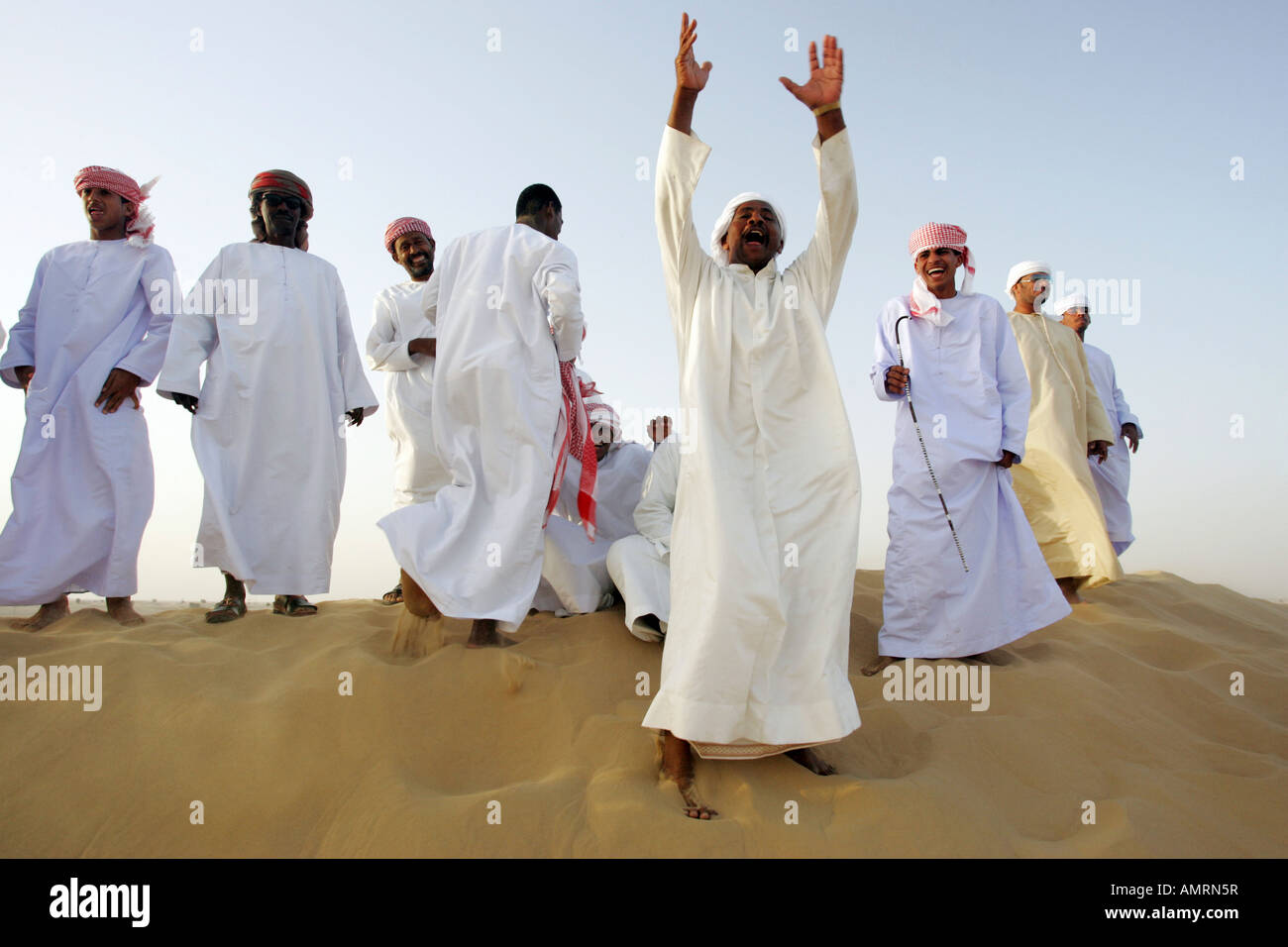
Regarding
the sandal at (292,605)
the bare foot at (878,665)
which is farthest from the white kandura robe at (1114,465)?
the sandal at (292,605)

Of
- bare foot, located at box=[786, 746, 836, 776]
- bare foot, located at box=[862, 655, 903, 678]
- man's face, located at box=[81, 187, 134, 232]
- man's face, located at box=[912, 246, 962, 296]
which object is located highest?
man's face, located at box=[81, 187, 134, 232]

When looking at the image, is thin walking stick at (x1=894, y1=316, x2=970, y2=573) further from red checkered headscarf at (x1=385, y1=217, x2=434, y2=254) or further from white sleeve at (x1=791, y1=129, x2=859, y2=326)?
red checkered headscarf at (x1=385, y1=217, x2=434, y2=254)

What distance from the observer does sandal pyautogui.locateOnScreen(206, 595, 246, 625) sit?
3865 mm

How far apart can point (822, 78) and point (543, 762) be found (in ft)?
8.02

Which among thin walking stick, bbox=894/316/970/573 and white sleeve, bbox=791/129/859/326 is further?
thin walking stick, bbox=894/316/970/573

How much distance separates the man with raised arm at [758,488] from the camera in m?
2.43

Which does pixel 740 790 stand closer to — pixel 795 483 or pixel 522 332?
pixel 795 483

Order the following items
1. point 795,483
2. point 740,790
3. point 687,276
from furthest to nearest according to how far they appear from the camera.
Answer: point 687,276 → point 795,483 → point 740,790

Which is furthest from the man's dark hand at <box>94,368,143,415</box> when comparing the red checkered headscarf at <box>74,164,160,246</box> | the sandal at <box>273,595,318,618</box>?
the sandal at <box>273,595,318,618</box>

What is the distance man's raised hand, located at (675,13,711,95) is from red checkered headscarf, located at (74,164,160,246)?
11.5ft

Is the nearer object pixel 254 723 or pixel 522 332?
pixel 254 723
